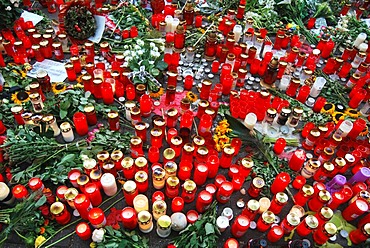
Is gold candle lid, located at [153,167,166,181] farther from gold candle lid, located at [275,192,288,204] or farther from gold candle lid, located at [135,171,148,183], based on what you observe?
gold candle lid, located at [275,192,288,204]

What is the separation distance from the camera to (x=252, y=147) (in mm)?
2336

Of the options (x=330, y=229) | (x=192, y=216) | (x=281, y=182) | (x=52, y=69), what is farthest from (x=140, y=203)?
(x=52, y=69)

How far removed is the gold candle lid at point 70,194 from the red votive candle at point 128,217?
323mm

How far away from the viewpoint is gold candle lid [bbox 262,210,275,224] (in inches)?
71.2

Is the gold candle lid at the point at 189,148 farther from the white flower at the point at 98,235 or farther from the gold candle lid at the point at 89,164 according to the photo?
the white flower at the point at 98,235

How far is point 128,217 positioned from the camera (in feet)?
5.74

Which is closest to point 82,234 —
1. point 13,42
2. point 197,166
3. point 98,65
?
A: point 197,166

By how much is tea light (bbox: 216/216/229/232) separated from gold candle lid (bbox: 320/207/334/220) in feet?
1.94

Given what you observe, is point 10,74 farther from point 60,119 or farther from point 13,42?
point 60,119

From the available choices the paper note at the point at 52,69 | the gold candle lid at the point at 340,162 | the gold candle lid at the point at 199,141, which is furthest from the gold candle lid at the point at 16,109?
the gold candle lid at the point at 340,162

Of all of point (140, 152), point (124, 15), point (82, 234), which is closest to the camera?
point (82, 234)

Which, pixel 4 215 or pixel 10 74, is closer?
pixel 4 215

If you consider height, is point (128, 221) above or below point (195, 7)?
below

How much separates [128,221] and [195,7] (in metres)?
3.07
